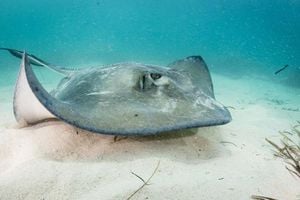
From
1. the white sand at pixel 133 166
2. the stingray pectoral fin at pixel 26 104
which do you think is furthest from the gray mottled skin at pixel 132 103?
the white sand at pixel 133 166

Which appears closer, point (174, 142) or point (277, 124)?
point (174, 142)

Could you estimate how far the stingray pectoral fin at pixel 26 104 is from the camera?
9.35ft

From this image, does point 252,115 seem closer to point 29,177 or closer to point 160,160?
point 160,160

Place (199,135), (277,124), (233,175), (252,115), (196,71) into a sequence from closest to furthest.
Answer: (233,175), (199,135), (196,71), (277,124), (252,115)

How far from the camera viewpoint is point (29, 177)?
254 centimetres

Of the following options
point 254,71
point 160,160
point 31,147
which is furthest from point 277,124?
point 254,71

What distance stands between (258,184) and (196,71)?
2.65 meters

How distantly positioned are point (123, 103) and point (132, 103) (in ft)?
0.30

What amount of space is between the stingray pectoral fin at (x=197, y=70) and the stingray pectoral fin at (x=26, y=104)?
7.15 feet

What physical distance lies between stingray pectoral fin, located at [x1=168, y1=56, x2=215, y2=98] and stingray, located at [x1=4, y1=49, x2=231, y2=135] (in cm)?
74

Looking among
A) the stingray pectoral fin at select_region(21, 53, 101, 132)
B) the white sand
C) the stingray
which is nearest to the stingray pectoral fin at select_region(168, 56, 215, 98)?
the stingray

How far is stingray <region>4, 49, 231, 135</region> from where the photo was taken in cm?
255

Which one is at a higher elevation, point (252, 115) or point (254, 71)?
point (252, 115)

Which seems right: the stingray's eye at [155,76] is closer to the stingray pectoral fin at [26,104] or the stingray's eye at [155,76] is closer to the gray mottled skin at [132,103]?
the gray mottled skin at [132,103]
